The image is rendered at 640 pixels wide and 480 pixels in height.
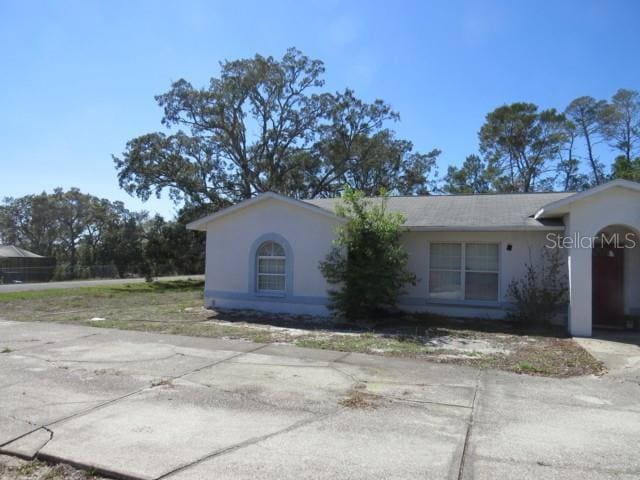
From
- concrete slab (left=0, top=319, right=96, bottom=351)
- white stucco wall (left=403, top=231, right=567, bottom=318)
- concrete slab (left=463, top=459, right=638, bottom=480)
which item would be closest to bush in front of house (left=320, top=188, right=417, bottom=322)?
white stucco wall (left=403, top=231, right=567, bottom=318)

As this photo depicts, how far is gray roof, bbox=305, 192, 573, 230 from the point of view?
1251 cm

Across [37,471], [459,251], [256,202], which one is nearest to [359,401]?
[37,471]

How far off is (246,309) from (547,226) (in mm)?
8780

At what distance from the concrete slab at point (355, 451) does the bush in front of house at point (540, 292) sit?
7.50 metres

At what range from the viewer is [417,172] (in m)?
38.9

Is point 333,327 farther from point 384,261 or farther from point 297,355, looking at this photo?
point 297,355

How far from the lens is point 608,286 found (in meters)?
12.6

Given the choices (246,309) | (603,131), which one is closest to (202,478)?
(246,309)

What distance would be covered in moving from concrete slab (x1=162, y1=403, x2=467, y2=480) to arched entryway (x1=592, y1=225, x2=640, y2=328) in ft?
30.6

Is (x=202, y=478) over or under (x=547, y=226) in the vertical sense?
under

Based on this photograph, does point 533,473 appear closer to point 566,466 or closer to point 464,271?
point 566,466

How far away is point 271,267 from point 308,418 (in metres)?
9.30

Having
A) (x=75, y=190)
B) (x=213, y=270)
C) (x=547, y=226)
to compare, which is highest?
(x=75, y=190)

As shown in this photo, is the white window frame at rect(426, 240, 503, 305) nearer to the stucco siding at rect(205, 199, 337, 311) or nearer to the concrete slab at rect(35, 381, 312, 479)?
the stucco siding at rect(205, 199, 337, 311)
